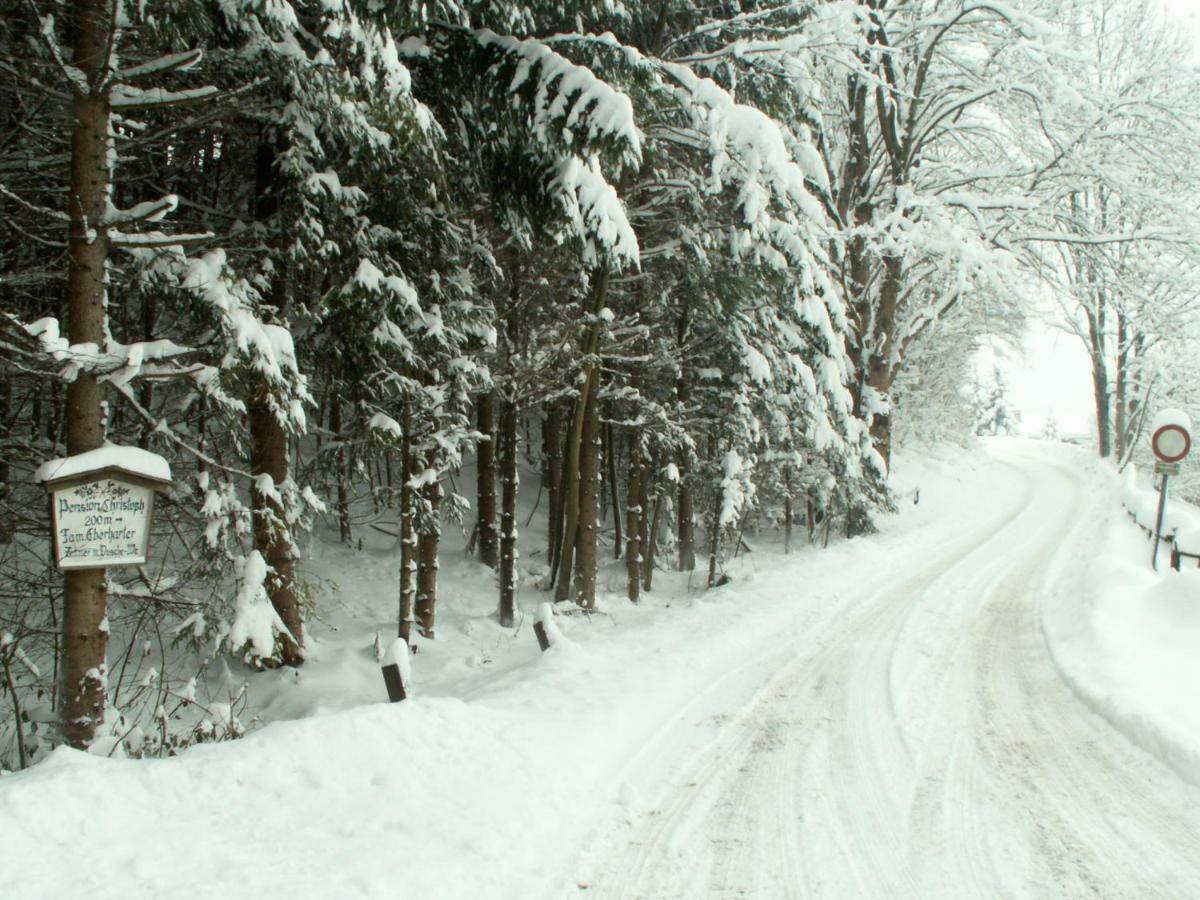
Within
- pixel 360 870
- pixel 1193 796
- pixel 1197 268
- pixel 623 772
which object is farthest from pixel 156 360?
pixel 1197 268

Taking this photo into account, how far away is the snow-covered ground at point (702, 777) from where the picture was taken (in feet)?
12.6

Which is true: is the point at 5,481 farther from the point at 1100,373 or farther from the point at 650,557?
the point at 1100,373

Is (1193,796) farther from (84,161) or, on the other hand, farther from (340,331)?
(340,331)

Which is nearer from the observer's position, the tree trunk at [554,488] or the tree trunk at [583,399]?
the tree trunk at [583,399]

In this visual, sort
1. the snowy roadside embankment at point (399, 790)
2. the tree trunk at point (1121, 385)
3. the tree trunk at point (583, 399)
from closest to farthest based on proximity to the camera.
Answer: the snowy roadside embankment at point (399, 790)
the tree trunk at point (583, 399)
the tree trunk at point (1121, 385)

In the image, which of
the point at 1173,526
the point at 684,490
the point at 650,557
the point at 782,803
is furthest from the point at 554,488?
the point at 782,803

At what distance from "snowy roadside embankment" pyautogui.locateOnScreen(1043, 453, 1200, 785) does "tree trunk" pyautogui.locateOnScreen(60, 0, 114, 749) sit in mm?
7055

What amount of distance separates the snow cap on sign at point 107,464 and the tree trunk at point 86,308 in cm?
26

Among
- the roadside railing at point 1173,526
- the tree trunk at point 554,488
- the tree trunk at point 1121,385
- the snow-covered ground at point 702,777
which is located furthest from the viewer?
the tree trunk at point 1121,385

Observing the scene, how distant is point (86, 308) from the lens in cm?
473

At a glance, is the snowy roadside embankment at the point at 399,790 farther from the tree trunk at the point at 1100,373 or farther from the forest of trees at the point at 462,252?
the tree trunk at the point at 1100,373

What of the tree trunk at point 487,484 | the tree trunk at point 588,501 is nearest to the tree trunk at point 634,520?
the tree trunk at point 588,501

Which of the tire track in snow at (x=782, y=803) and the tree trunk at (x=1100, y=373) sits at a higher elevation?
the tree trunk at (x=1100, y=373)

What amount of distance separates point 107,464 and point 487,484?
973 cm
